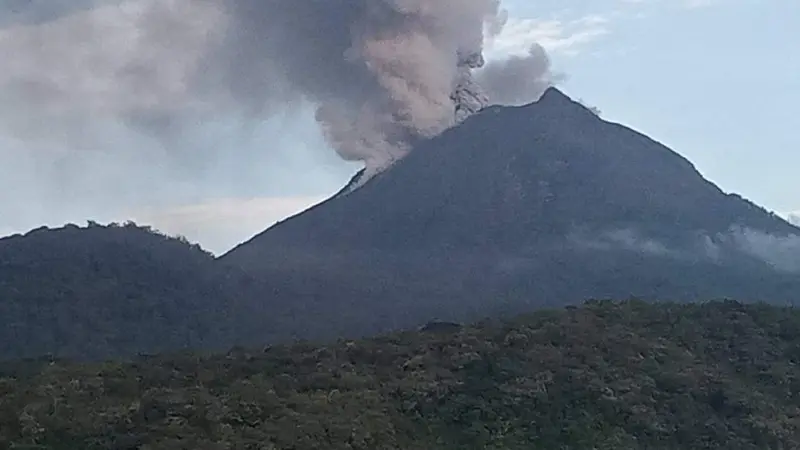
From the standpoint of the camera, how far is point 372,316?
7581 centimetres

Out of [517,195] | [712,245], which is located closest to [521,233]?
[517,195]

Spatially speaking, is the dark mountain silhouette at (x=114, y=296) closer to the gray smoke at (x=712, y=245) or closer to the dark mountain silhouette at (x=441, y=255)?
the dark mountain silhouette at (x=441, y=255)

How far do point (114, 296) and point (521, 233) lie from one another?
32837 mm

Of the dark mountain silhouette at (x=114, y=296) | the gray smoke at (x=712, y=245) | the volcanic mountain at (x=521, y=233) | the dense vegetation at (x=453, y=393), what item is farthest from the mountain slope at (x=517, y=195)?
the dense vegetation at (x=453, y=393)

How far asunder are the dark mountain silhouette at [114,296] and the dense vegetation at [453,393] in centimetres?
2434

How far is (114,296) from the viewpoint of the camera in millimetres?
78125

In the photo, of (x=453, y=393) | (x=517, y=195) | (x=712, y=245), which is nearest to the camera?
(x=453, y=393)

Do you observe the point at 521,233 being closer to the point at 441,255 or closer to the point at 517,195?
the point at 517,195

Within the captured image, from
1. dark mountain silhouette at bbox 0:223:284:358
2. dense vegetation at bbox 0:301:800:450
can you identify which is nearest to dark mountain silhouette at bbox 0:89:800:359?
dark mountain silhouette at bbox 0:223:284:358

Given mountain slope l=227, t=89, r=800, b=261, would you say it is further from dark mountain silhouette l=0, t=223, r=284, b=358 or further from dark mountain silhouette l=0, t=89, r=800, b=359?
dark mountain silhouette l=0, t=223, r=284, b=358

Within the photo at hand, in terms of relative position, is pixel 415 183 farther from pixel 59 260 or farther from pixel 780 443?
pixel 780 443

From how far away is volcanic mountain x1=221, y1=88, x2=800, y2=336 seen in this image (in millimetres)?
82688

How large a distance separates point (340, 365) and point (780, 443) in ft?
43.3

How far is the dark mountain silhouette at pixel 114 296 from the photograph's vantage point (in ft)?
232
